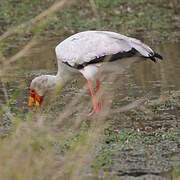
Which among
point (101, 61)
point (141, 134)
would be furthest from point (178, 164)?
point (101, 61)

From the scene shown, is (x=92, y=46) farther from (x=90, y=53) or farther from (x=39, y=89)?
(x=39, y=89)

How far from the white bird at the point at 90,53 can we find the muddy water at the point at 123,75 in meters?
0.13

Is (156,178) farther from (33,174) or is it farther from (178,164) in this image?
(33,174)

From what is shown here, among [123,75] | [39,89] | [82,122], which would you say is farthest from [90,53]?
[123,75]

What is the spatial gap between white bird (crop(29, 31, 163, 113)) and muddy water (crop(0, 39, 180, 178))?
0.44 ft

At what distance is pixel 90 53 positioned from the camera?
7996 mm

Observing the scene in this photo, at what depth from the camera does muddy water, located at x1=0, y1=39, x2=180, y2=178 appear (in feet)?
27.7

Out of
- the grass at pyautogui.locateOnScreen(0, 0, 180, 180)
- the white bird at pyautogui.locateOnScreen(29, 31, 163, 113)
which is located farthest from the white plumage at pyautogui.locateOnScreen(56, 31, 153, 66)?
the grass at pyautogui.locateOnScreen(0, 0, 180, 180)

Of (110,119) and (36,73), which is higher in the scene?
(110,119)

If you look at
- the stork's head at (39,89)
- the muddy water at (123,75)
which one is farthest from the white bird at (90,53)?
the muddy water at (123,75)

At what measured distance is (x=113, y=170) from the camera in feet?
19.3

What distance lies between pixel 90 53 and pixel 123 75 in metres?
1.85

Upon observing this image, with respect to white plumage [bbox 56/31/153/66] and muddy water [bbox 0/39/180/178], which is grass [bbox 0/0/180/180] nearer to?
muddy water [bbox 0/39/180/178]

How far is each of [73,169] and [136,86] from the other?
4.67 meters
